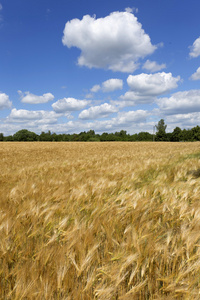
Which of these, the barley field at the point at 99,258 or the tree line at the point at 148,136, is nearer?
the barley field at the point at 99,258

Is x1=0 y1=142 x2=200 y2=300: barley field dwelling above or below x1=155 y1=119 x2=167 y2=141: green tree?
below

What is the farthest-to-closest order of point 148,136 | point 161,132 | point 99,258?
point 148,136
point 161,132
point 99,258

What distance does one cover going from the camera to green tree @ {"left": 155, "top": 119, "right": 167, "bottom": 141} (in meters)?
93.3

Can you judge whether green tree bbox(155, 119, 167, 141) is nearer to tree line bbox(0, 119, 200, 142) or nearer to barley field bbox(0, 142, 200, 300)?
tree line bbox(0, 119, 200, 142)

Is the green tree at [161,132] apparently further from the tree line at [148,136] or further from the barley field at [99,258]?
the barley field at [99,258]

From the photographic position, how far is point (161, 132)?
308 feet

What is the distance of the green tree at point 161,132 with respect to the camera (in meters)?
93.3

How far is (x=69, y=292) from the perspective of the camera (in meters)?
1.00

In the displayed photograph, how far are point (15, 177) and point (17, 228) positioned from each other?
2597 millimetres

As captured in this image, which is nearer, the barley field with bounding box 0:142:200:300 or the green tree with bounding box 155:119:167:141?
the barley field with bounding box 0:142:200:300

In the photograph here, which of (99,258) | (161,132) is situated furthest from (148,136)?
(99,258)

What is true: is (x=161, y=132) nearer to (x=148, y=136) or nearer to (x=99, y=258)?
(x=148, y=136)

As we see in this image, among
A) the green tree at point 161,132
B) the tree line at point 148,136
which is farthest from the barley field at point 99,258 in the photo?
the green tree at point 161,132

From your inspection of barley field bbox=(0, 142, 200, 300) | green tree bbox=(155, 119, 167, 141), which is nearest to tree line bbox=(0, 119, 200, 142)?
green tree bbox=(155, 119, 167, 141)
